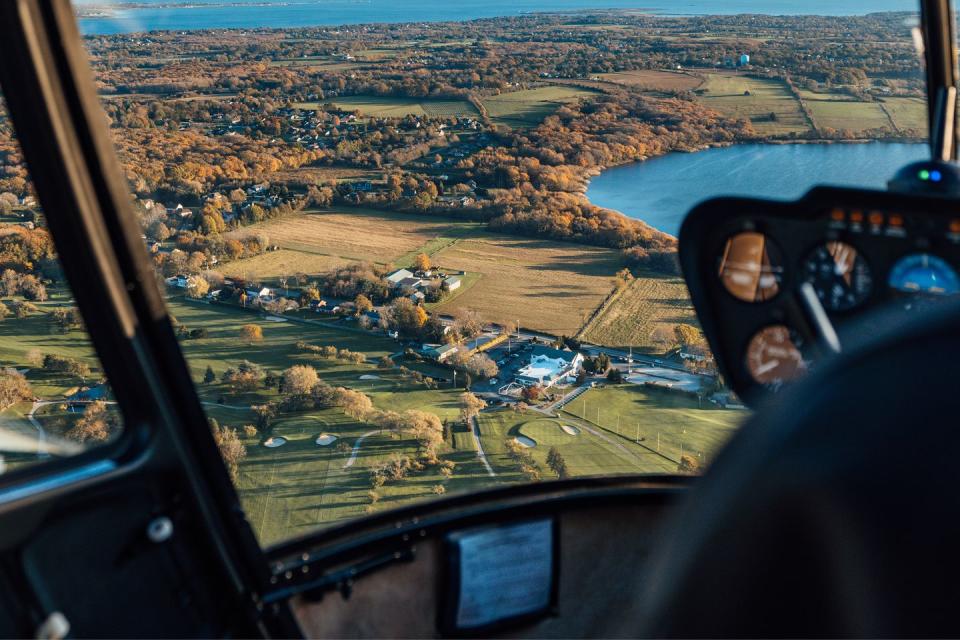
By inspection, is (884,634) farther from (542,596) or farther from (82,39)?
(542,596)

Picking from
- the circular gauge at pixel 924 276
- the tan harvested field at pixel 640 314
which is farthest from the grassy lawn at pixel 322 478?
the circular gauge at pixel 924 276

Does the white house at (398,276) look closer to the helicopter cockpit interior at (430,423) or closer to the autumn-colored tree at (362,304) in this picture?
the helicopter cockpit interior at (430,423)

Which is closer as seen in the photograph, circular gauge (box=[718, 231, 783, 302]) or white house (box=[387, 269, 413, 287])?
circular gauge (box=[718, 231, 783, 302])

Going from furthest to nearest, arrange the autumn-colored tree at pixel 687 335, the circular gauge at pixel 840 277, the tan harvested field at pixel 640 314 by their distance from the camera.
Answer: the tan harvested field at pixel 640 314 < the autumn-colored tree at pixel 687 335 < the circular gauge at pixel 840 277

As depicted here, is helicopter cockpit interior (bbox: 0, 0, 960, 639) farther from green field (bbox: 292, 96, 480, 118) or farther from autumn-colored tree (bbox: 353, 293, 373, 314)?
green field (bbox: 292, 96, 480, 118)

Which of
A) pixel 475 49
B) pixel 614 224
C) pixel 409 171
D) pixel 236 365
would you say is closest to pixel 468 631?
pixel 236 365

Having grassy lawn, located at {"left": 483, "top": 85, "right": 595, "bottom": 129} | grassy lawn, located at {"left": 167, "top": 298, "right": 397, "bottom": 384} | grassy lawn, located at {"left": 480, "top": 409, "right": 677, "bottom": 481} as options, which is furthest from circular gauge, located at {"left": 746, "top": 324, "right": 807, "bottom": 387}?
grassy lawn, located at {"left": 483, "top": 85, "right": 595, "bottom": 129}

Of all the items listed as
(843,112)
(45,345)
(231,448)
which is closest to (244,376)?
(231,448)
